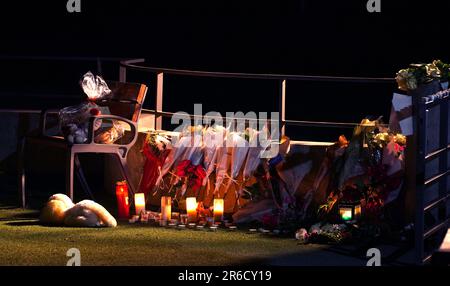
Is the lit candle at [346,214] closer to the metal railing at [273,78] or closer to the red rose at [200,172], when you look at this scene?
the metal railing at [273,78]

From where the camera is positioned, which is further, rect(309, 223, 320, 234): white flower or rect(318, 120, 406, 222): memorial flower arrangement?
rect(318, 120, 406, 222): memorial flower arrangement

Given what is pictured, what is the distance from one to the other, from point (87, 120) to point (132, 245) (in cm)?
170

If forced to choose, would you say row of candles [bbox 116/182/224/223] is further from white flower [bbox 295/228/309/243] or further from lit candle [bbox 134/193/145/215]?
white flower [bbox 295/228/309/243]

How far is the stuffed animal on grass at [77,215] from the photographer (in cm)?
1050

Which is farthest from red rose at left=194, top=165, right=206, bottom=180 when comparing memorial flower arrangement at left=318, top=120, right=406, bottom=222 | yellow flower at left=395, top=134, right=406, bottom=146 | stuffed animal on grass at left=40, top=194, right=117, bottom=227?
yellow flower at left=395, top=134, right=406, bottom=146

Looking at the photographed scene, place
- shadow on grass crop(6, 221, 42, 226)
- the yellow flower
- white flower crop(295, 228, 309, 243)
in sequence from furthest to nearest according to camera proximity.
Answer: shadow on grass crop(6, 221, 42, 226) < the yellow flower < white flower crop(295, 228, 309, 243)

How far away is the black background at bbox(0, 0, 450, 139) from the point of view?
20.0 metres

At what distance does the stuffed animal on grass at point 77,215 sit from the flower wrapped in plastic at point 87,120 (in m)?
0.61

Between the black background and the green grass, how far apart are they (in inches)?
370

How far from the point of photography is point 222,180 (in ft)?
36.1

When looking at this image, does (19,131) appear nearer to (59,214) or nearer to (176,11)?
(59,214)

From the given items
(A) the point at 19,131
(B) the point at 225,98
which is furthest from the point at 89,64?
(A) the point at 19,131

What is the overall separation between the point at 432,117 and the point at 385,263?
1192 millimetres

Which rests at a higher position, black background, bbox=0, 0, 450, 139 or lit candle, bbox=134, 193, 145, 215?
black background, bbox=0, 0, 450, 139
